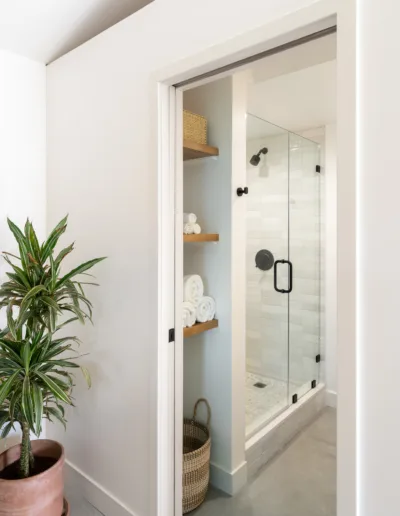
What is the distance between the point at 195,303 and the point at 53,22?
5.12ft

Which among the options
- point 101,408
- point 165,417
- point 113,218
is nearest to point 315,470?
point 165,417

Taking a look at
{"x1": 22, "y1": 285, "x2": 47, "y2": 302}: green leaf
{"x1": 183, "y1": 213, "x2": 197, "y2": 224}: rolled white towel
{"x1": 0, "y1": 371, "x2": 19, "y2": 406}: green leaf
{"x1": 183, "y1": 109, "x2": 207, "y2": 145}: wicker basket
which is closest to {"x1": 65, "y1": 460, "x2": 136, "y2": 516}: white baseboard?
{"x1": 0, "y1": 371, "x2": 19, "y2": 406}: green leaf

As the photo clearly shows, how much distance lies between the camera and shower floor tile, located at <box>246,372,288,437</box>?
2348mm

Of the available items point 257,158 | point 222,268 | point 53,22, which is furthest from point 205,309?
point 53,22

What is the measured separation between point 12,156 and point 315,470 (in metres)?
2.41

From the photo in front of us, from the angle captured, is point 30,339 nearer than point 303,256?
Yes

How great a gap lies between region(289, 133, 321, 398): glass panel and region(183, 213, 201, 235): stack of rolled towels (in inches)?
44.9

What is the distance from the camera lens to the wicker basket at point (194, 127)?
188cm

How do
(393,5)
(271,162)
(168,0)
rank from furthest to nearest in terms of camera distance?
(271,162)
(168,0)
(393,5)

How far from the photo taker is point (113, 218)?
1704 mm

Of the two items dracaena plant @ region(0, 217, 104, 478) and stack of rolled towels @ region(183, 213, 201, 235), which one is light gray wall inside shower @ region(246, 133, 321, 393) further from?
dracaena plant @ region(0, 217, 104, 478)

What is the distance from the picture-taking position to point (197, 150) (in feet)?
6.18

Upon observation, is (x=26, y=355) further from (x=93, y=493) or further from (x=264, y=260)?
(x=264, y=260)

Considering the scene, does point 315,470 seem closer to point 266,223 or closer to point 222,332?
point 222,332
